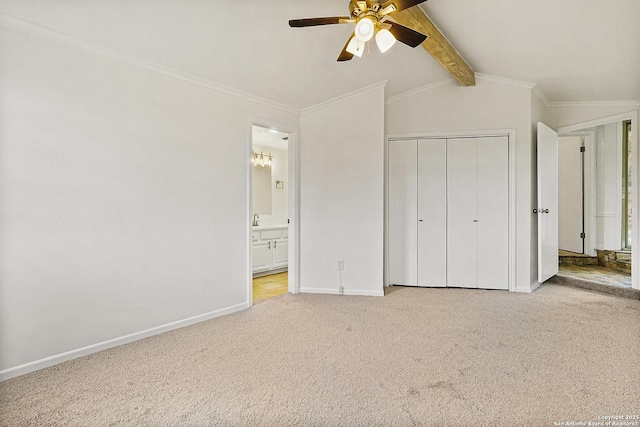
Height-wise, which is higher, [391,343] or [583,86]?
[583,86]

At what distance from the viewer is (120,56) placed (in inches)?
102

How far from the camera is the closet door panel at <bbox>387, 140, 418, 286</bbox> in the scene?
4.55 metres

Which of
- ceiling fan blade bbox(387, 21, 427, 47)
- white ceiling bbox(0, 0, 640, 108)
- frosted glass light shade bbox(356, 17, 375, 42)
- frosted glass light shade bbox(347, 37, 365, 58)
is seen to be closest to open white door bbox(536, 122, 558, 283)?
white ceiling bbox(0, 0, 640, 108)

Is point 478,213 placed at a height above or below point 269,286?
above

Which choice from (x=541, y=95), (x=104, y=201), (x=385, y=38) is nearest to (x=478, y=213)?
(x=541, y=95)

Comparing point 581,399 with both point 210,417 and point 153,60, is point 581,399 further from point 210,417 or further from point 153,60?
point 153,60

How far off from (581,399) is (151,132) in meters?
3.30

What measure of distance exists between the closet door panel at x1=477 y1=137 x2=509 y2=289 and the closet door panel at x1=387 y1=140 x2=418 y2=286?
0.78m

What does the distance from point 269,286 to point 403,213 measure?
2003mm

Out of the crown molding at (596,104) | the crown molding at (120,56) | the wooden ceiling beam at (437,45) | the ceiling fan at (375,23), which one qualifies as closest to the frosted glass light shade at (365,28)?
the ceiling fan at (375,23)

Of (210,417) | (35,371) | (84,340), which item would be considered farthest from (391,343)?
(35,371)

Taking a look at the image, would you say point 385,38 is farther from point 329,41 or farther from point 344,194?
point 344,194

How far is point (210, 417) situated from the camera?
5.69 feet

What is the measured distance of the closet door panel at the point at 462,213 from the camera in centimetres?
440
